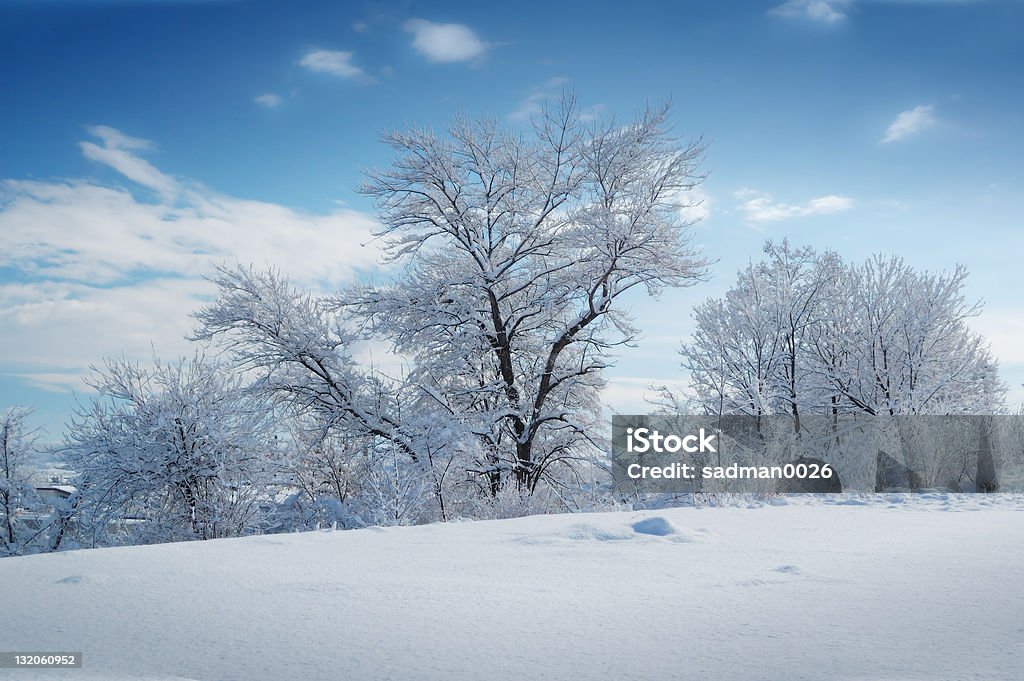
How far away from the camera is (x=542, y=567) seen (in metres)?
3.91

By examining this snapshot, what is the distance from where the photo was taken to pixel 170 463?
40.0 ft

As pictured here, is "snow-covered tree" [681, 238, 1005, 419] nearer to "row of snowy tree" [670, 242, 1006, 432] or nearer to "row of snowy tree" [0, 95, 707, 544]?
"row of snowy tree" [670, 242, 1006, 432]

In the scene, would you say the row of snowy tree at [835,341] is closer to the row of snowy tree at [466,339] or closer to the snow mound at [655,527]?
the row of snowy tree at [466,339]

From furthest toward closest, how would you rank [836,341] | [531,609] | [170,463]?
[836,341] → [170,463] → [531,609]

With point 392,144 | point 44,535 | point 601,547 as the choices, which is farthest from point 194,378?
point 601,547

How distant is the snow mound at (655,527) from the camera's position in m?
5.05

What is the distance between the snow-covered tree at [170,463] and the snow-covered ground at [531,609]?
761 cm

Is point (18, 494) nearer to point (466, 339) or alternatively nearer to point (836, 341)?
point (466, 339)

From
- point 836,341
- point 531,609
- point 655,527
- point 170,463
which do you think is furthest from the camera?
point 836,341

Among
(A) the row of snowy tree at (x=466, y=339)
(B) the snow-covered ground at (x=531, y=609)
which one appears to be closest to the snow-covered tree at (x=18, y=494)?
(A) the row of snowy tree at (x=466, y=339)

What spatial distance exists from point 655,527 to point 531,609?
2416mm

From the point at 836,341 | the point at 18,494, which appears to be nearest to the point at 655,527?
the point at 18,494

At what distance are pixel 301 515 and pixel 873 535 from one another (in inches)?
452

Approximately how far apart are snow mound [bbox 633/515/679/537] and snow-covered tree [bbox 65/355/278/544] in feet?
27.4
